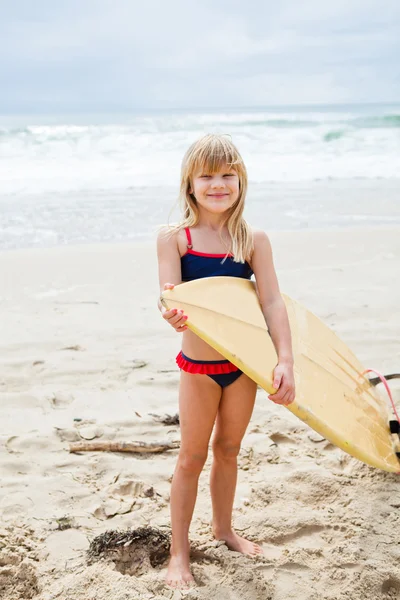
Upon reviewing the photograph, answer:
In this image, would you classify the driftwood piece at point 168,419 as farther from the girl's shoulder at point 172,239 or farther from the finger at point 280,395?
the girl's shoulder at point 172,239

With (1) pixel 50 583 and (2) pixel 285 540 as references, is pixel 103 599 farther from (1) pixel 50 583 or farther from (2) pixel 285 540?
(2) pixel 285 540

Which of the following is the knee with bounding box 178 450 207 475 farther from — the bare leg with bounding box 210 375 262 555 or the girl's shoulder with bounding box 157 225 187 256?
the girl's shoulder with bounding box 157 225 187 256

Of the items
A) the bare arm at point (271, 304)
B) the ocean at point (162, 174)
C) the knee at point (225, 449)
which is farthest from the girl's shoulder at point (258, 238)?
the ocean at point (162, 174)

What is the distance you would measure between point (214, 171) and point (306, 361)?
0.88 m

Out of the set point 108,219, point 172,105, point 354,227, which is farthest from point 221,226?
point 172,105

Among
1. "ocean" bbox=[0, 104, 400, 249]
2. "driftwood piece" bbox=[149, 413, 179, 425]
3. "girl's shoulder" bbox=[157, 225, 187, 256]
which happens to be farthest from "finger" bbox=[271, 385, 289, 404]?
"ocean" bbox=[0, 104, 400, 249]

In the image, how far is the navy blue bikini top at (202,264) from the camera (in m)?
2.06

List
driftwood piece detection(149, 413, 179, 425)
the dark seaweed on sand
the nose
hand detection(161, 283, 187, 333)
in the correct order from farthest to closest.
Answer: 1. driftwood piece detection(149, 413, 179, 425)
2. the dark seaweed on sand
3. the nose
4. hand detection(161, 283, 187, 333)

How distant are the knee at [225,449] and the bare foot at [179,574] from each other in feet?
1.20

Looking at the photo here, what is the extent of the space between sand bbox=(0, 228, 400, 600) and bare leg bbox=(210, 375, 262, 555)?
0.08 meters

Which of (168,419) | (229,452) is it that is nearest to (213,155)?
(229,452)

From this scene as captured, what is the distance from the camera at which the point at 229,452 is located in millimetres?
2236

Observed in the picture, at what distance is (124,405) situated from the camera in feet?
11.2

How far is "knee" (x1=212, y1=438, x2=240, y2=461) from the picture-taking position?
222 centimetres
